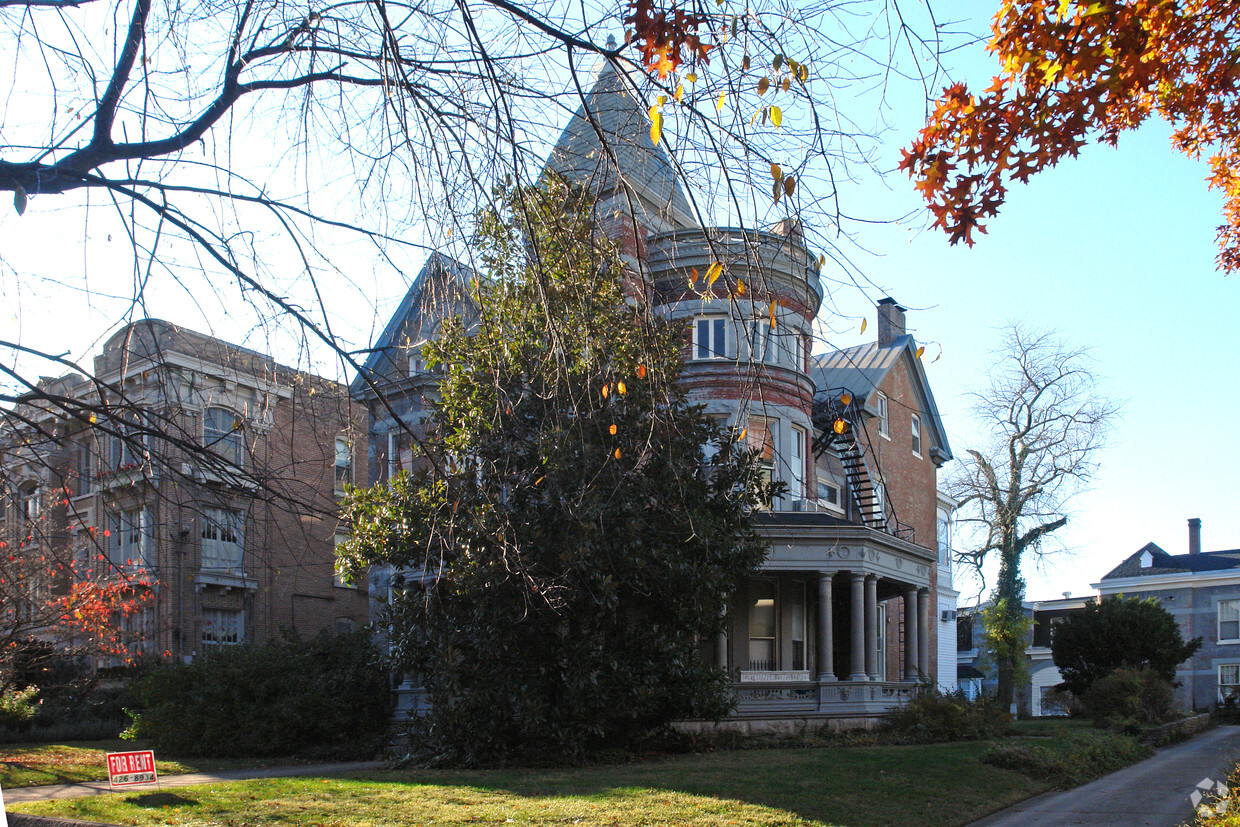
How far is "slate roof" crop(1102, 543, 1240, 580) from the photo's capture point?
51.3m

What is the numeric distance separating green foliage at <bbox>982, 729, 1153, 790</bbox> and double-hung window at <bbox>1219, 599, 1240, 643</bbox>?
33447mm

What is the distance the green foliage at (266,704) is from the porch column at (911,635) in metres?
12.6

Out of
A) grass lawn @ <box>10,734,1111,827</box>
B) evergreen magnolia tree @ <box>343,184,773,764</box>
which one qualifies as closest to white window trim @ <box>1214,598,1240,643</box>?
grass lawn @ <box>10,734,1111,827</box>

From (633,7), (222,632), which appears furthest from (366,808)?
(222,632)

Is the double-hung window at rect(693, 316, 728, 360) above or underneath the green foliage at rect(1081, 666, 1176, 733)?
above

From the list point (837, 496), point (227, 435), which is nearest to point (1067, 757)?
point (837, 496)

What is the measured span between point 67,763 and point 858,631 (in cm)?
1615

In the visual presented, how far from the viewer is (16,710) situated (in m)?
23.5

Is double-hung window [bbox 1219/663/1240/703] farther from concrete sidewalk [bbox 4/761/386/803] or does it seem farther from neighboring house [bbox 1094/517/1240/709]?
concrete sidewalk [bbox 4/761/386/803]

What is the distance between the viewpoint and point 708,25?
5547mm

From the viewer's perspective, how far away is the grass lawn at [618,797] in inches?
418

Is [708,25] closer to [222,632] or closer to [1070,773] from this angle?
[1070,773]

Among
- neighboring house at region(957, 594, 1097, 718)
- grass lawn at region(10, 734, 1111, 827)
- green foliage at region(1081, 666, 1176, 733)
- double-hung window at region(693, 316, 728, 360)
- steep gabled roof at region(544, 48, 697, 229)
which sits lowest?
neighboring house at region(957, 594, 1097, 718)

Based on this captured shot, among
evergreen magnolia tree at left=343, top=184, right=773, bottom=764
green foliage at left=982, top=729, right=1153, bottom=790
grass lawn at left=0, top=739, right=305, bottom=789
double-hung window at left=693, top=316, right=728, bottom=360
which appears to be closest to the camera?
evergreen magnolia tree at left=343, top=184, right=773, bottom=764
